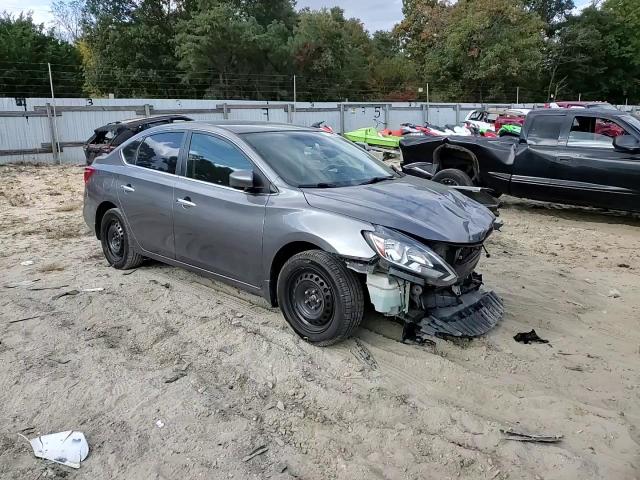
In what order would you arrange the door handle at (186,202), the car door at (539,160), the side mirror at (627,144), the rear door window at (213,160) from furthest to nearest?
1. the car door at (539,160)
2. the side mirror at (627,144)
3. the door handle at (186,202)
4. the rear door window at (213,160)

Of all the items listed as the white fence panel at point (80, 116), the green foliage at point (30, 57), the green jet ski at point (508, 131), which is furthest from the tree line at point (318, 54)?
the green jet ski at point (508, 131)

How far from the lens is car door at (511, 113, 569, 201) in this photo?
9.02 meters

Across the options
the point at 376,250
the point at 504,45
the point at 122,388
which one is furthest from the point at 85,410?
the point at 504,45

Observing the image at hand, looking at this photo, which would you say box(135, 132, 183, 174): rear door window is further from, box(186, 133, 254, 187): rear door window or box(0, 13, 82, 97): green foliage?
box(0, 13, 82, 97): green foliage

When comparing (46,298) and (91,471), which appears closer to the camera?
(91,471)

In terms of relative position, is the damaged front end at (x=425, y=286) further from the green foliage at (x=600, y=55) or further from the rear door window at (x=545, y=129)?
the green foliage at (x=600, y=55)

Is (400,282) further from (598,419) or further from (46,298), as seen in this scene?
(46,298)

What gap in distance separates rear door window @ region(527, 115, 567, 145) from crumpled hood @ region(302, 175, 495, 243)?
510 cm

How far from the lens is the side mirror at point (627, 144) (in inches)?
324

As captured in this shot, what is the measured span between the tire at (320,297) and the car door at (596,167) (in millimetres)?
6059

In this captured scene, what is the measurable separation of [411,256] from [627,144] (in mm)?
6071

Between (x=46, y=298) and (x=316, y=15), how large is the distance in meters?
41.5

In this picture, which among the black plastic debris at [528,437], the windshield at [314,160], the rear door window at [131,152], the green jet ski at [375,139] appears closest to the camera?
the black plastic debris at [528,437]

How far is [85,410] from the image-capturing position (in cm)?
349
